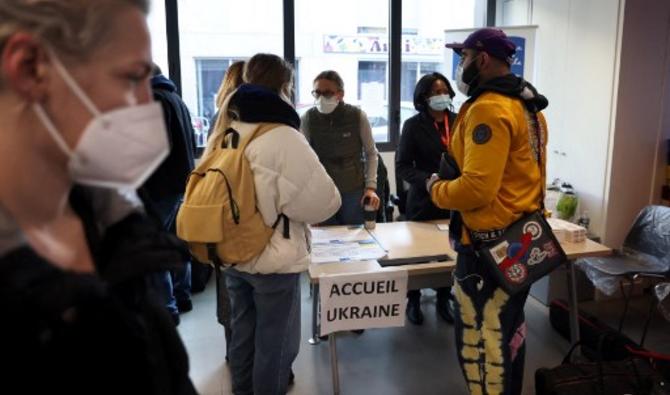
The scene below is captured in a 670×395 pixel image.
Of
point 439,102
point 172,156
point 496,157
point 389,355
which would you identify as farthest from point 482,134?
point 172,156

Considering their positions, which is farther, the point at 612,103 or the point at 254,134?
the point at 612,103

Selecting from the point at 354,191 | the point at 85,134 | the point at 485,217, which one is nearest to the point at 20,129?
the point at 85,134

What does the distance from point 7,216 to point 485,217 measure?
1598 mm

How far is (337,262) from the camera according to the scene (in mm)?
2201

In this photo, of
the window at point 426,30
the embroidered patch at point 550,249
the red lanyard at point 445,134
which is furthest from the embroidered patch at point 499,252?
the window at point 426,30

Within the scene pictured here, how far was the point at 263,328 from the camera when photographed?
1.93 metres

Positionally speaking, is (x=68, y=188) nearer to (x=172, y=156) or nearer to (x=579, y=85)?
(x=172, y=156)

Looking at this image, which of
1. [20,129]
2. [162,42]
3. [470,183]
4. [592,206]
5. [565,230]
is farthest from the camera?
[162,42]

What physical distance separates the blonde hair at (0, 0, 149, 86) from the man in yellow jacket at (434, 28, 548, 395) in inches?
55.4

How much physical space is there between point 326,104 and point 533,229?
156 centimetres

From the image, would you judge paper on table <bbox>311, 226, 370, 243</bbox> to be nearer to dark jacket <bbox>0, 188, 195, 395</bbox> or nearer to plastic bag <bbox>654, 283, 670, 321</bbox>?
plastic bag <bbox>654, 283, 670, 321</bbox>

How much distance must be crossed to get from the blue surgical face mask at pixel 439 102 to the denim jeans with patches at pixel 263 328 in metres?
1.41

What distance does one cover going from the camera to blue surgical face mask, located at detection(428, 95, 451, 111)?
2.88 m

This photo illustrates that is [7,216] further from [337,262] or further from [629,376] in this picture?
[629,376]
